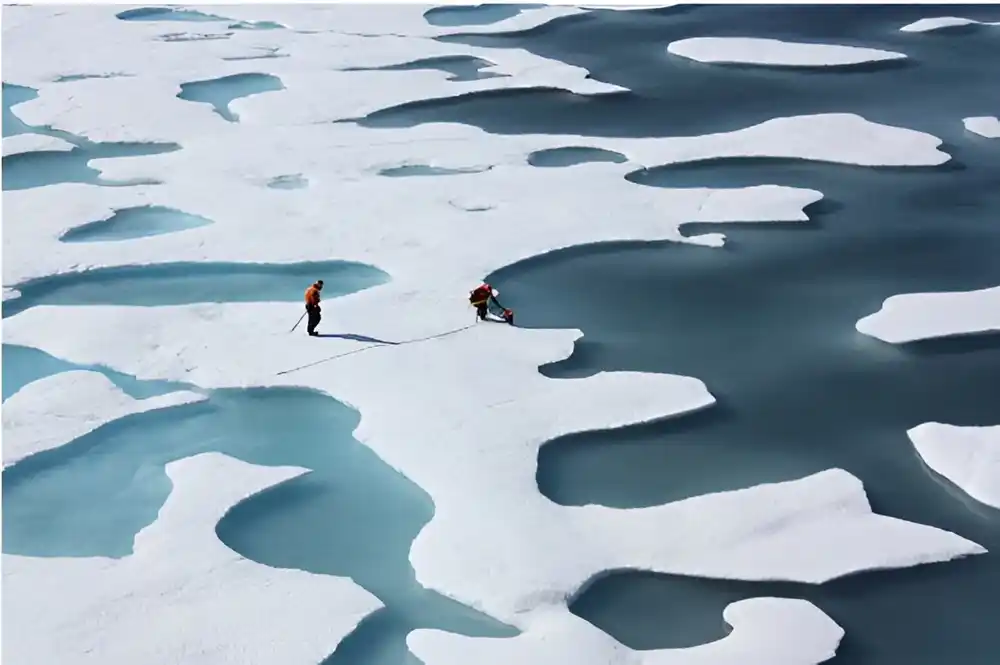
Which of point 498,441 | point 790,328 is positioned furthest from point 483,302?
point 790,328

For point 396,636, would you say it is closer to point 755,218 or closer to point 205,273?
point 205,273

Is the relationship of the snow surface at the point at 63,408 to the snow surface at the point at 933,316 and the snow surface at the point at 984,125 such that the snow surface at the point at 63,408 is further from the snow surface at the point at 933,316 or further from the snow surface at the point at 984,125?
the snow surface at the point at 984,125

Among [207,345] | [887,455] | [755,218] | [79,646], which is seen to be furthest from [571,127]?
[79,646]

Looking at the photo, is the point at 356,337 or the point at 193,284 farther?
the point at 193,284

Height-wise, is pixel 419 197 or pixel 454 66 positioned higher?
pixel 454 66

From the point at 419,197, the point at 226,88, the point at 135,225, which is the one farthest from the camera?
the point at 226,88

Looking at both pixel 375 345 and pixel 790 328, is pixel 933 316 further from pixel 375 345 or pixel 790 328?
pixel 375 345

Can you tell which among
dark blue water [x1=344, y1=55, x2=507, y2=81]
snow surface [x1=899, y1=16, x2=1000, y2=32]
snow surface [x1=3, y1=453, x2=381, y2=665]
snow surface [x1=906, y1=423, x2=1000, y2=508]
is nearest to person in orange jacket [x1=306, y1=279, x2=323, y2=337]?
snow surface [x1=3, y1=453, x2=381, y2=665]
